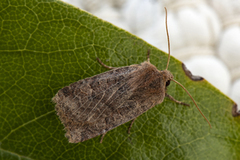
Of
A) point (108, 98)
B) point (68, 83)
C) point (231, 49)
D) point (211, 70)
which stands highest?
point (231, 49)

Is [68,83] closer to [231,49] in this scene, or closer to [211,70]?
[211,70]

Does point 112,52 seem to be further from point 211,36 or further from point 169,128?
point 211,36

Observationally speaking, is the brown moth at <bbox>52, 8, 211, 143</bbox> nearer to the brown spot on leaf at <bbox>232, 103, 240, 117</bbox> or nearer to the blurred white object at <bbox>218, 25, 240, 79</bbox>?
the brown spot on leaf at <bbox>232, 103, 240, 117</bbox>

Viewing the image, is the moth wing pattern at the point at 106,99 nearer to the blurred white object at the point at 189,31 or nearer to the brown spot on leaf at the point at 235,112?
the brown spot on leaf at the point at 235,112

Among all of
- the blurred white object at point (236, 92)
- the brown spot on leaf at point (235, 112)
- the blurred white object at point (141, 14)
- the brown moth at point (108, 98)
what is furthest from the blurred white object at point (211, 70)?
the brown moth at point (108, 98)

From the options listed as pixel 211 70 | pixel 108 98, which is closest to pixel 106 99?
pixel 108 98

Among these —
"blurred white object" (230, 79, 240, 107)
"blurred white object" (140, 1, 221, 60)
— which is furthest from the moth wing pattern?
"blurred white object" (230, 79, 240, 107)
